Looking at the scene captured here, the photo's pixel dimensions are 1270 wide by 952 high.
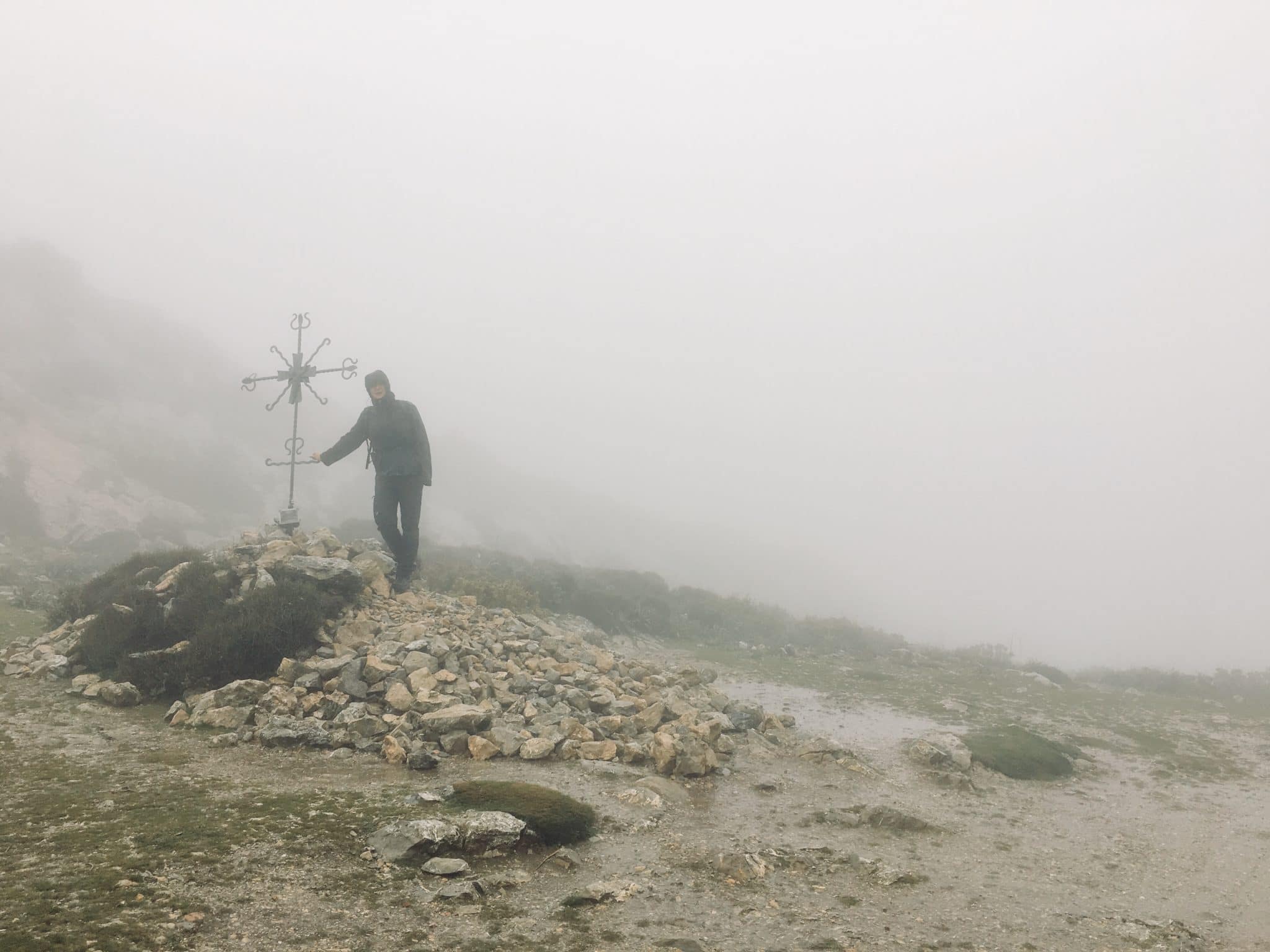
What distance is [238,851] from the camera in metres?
4.80

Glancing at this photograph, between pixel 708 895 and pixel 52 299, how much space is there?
6857 centimetres

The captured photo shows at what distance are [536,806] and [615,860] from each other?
798mm

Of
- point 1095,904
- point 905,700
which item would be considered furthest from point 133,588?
point 905,700

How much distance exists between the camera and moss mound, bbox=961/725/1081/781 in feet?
34.9

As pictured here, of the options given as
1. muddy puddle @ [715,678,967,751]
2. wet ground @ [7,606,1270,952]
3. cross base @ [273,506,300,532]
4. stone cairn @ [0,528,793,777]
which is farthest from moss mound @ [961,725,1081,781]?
cross base @ [273,506,300,532]

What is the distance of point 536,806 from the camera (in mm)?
6031

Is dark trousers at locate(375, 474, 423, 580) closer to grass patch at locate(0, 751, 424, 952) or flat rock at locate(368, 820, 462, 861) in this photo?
grass patch at locate(0, 751, 424, 952)

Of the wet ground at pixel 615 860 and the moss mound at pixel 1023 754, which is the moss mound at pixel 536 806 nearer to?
the wet ground at pixel 615 860

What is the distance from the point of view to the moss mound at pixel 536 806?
19.1 ft

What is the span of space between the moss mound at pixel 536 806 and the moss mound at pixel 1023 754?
7303 mm

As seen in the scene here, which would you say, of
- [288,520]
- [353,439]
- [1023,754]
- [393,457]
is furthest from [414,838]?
[1023,754]

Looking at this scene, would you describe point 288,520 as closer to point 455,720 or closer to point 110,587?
point 110,587

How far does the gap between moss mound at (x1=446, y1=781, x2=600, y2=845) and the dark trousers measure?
6918 mm

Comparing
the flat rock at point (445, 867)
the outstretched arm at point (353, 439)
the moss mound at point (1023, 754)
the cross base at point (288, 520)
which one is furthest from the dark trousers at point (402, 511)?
the moss mound at point (1023, 754)
